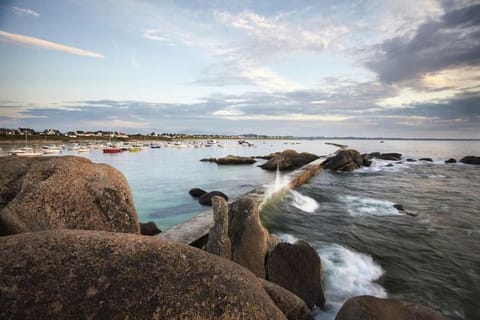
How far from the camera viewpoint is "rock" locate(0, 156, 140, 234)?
4754 millimetres

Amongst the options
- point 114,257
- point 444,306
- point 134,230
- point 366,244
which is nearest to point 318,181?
point 366,244

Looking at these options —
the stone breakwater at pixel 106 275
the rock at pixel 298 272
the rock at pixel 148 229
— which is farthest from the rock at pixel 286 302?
the rock at pixel 148 229

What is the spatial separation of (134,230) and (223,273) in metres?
3.16

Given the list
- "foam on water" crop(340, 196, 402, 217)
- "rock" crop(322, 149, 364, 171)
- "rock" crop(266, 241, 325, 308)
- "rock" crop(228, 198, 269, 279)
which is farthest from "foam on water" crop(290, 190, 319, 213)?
"rock" crop(322, 149, 364, 171)

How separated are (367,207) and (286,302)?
55.2ft

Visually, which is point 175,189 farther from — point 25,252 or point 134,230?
point 25,252

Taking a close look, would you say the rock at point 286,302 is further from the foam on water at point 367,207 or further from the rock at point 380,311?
the foam on water at point 367,207

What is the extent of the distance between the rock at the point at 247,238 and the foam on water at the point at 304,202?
1074 cm

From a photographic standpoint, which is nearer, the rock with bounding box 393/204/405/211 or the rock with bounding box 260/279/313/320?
the rock with bounding box 260/279/313/320

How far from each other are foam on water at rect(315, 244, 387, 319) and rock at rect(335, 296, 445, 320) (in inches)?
97.2

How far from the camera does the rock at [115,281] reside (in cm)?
227

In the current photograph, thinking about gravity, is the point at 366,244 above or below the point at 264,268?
below

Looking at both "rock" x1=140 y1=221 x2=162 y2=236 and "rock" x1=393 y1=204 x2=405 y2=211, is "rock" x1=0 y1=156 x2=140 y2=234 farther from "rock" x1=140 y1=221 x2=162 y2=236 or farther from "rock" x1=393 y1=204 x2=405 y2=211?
"rock" x1=393 y1=204 x2=405 y2=211

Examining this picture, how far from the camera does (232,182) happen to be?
32.0 metres
